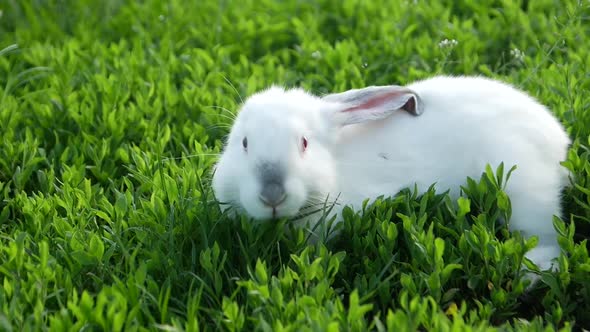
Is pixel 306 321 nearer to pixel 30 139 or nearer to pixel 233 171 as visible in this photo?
pixel 233 171

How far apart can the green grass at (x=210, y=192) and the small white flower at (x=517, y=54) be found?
0.13 ft

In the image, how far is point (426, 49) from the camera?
593 centimetres

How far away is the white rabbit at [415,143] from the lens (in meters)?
3.91

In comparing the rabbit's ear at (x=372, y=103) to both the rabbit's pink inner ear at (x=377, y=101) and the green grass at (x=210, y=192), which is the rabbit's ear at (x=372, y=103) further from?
the green grass at (x=210, y=192)

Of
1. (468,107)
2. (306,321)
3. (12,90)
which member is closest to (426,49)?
(468,107)

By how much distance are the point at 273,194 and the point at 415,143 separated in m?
0.87

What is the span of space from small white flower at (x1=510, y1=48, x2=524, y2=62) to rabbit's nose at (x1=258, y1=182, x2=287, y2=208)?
2594mm

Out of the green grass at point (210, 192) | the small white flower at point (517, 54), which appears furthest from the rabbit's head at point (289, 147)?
the small white flower at point (517, 54)

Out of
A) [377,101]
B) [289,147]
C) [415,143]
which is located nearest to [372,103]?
[377,101]

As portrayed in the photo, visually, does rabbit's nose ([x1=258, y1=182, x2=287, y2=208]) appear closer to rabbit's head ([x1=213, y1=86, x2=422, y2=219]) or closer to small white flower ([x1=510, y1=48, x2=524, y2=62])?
rabbit's head ([x1=213, y1=86, x2=422, y2=219])

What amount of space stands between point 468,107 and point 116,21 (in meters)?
3.55

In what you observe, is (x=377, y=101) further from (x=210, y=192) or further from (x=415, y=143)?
(x=210, y=192)

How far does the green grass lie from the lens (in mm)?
3424

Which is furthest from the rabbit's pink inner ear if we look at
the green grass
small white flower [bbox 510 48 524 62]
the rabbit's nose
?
small white flower [bbox 510 48 524 62]
